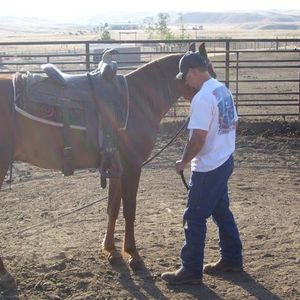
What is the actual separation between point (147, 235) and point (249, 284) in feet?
4.41

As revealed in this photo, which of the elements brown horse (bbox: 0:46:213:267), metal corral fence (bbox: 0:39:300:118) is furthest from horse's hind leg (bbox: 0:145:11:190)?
metal corral fence (bbox: 0:39:300:118)

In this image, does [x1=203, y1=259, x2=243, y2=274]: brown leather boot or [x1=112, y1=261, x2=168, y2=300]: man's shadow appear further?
[x1=203, y1=259, x2=243, y2=274]: brown leather boot

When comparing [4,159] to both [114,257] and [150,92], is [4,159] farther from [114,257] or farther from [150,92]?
[150,92]

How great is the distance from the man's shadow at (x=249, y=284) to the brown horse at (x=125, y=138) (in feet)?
2.56

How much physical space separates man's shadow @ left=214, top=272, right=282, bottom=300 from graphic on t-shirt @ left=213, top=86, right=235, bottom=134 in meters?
1.23

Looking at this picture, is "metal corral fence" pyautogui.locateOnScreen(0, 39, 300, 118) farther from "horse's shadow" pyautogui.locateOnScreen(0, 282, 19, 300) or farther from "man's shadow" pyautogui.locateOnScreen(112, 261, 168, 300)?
"horse's shadow" pyautogui.locateOnScreen(0, 282, 19, 300)

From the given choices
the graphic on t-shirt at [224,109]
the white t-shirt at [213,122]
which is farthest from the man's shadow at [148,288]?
the graphic on t-shirt at [224,109]

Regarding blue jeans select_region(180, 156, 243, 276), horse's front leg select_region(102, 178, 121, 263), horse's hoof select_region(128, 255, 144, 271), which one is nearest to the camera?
blue jeans select_region(180, 156, 243, 276)

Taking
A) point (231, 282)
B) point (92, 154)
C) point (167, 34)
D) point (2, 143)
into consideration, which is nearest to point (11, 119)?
point (2, 143)

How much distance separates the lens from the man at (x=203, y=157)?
384 cm

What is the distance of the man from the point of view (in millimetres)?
3844

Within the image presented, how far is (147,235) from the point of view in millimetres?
5406

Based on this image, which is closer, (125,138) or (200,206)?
(200,206)

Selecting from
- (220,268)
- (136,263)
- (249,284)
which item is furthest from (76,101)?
(249,284)
